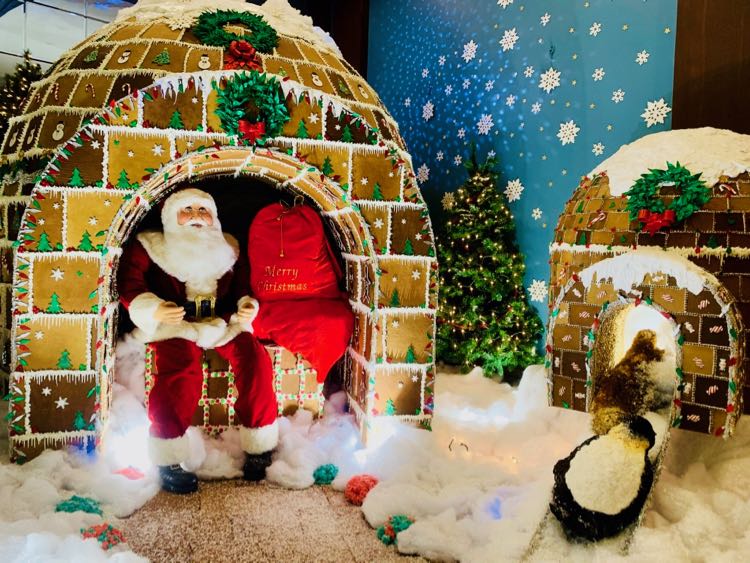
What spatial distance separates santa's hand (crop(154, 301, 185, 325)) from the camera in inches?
132

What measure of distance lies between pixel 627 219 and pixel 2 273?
396 cm

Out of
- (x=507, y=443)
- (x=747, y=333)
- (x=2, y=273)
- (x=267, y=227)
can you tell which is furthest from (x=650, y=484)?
(x=2, y=273)

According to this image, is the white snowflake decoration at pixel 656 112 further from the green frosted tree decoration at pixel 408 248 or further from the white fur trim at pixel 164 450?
the white fur trim at pixel 164 450

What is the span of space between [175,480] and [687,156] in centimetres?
343

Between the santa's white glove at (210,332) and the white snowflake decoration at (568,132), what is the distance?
361cm

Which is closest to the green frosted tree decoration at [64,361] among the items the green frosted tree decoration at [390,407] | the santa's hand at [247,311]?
the santa's hand at [247,311]

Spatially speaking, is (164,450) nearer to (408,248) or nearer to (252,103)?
(408,248)

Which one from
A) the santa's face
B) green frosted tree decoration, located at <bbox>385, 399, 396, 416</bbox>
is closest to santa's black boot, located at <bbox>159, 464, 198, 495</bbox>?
green frosted tree decoration, located at <bbox>385, 399, 396, 416</bbox>

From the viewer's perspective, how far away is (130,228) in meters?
3.65

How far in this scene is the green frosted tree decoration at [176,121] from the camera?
10.3 ft

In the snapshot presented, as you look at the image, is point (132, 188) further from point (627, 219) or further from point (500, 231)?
point (500, 231)

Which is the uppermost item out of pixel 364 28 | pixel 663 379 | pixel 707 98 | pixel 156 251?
pixel 364 28

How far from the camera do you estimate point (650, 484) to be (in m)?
2.58

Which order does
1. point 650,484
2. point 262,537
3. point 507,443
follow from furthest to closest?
1. point 507,443
2. point 262,537
3. point 650,484
